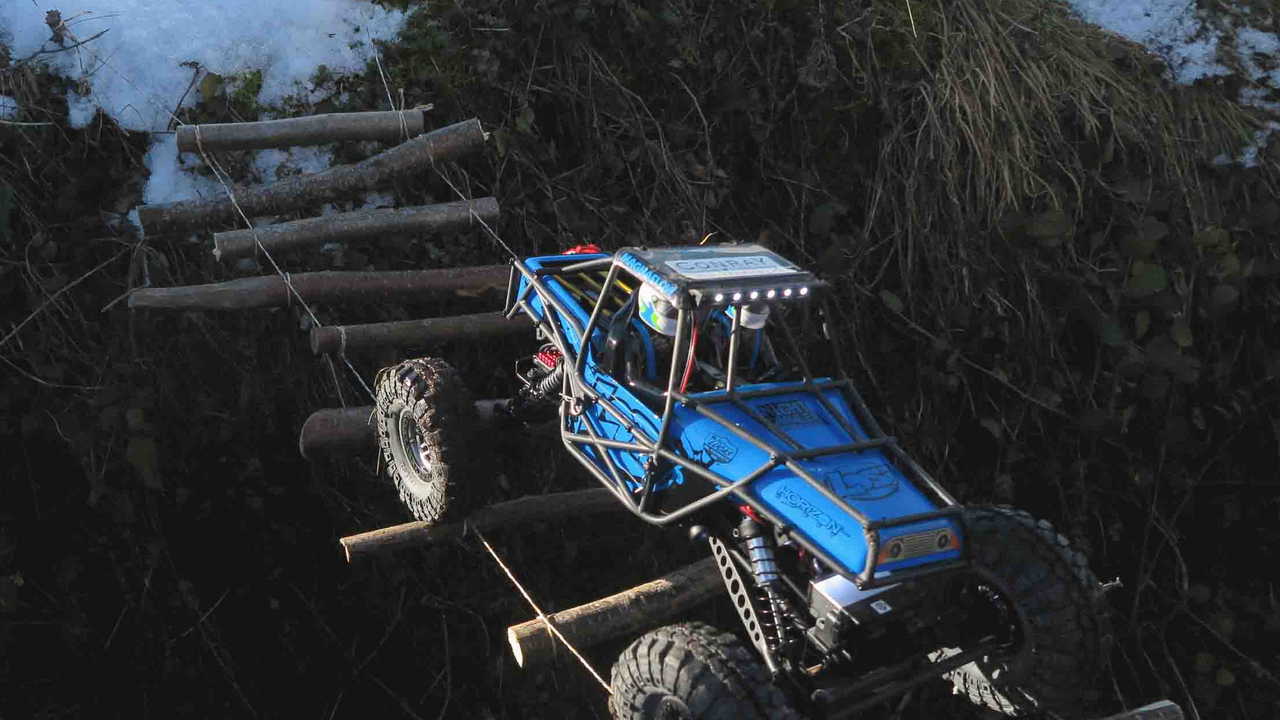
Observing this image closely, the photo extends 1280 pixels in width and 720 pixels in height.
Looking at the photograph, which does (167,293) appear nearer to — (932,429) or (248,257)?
(248,257)

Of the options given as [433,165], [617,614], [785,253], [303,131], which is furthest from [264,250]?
[785,253]

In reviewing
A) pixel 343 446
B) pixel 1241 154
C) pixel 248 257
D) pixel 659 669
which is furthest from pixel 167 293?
pixel 1241 154

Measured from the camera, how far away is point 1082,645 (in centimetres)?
393

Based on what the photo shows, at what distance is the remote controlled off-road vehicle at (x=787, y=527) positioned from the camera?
360 cm

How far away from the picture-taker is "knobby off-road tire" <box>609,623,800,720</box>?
11.4 feet

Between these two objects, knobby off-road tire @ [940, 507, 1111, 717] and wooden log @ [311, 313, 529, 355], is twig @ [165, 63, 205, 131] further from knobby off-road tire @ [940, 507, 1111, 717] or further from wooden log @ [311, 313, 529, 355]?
knobby off-road tire @ [940, 507, 1111, 717]

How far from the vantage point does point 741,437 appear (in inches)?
153

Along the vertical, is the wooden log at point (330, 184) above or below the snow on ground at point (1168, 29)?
below

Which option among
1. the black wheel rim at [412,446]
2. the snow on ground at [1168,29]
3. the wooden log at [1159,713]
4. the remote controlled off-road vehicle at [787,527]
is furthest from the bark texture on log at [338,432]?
the snow on ground at [1168,29]

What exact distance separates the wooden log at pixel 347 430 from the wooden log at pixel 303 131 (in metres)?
1.41

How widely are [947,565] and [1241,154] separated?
4322 mm

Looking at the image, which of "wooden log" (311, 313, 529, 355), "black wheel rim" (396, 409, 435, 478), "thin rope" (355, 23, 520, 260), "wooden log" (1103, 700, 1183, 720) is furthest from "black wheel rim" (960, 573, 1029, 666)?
"thin rope" (355, 23, 520, 260)

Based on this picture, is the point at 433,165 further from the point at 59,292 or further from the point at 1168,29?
the point at 1168,29

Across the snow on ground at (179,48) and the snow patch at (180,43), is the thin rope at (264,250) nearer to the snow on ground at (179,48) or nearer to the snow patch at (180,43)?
the snow on ground at (179,48)
